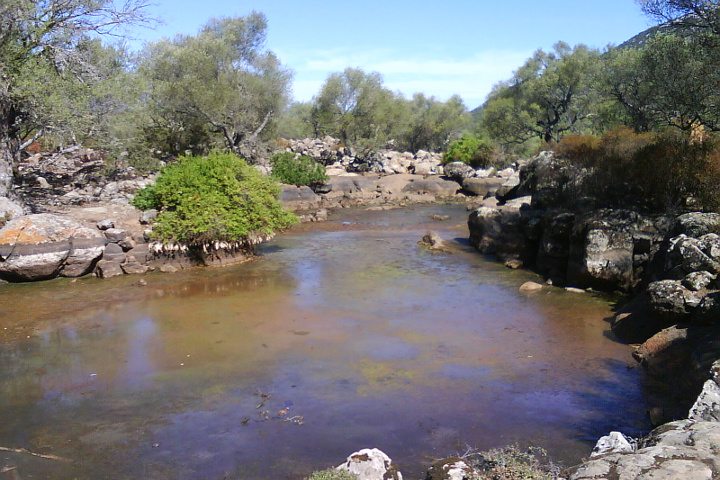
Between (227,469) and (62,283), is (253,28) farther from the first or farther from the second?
(227,469)

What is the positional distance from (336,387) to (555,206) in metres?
11.4

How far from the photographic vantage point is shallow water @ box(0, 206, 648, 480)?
20.6 feet

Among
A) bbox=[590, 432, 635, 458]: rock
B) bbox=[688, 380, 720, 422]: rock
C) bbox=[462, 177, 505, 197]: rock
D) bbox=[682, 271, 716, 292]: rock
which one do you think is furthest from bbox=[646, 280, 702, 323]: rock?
bbox=[462, 177, 505, 197]: rock

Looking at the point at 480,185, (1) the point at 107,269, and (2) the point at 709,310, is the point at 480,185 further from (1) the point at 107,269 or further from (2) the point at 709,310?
(2) the point at 709,310

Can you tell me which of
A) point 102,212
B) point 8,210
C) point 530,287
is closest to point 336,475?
point 530,287

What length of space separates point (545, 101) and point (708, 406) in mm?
36286

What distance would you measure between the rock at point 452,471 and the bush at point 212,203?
10.7 metres

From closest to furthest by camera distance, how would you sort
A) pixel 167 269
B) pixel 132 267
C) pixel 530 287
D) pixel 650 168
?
1. pixel 530 287
2. pixel 650 168
3. pixel 132 267
4. pixel 167 269

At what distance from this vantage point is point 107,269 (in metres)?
14.1

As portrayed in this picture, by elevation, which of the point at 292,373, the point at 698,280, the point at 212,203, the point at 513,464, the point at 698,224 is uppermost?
the point at 212,203

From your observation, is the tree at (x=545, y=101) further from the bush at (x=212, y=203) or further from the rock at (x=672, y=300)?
the rock at (x=672, y=300)

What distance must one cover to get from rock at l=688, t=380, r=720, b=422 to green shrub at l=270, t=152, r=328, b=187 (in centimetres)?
2605

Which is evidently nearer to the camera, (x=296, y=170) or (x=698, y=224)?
(x=698, y=224)

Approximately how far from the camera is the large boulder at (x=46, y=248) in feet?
42.9
